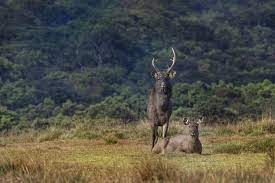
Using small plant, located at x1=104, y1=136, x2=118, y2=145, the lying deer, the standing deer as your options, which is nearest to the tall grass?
the lying deer

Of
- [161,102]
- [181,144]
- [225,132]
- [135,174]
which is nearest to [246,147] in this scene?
[181,144]

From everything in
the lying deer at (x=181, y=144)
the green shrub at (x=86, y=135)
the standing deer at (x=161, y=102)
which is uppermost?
the standing deer at (x=161, y=102)

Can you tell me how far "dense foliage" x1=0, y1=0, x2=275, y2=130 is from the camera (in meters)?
53.6

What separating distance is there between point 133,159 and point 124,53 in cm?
5917

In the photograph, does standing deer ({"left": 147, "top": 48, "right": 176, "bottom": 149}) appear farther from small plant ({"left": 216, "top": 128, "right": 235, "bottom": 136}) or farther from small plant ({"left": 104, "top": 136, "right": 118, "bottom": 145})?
small plant ({"left": 216, "top": 128, "right": 235, "bottom": 136})

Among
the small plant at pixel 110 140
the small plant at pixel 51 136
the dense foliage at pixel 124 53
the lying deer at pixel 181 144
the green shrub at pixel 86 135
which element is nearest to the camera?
the lying deer at pixel 181 144

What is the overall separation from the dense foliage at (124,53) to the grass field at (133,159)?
91.4ft

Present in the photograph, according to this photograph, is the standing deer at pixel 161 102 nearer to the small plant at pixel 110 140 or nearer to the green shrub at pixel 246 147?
the green shrub at pixel 246 147

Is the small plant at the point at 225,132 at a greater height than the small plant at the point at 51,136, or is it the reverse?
the small plant at the point at 225,132

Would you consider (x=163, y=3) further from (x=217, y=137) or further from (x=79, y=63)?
(x=217, y=137)

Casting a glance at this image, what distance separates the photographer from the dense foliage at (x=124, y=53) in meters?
53.6

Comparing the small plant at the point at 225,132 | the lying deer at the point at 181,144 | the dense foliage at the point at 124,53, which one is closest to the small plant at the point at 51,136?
the small plant at the point at 225,132

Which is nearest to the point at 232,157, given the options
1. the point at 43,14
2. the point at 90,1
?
the point at 43,14

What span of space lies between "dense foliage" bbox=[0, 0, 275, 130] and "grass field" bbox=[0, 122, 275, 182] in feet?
91.4
